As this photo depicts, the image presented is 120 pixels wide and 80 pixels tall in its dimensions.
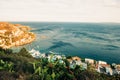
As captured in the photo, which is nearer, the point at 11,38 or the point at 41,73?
the point at 41,73

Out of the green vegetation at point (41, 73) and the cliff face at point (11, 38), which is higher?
the green vegetation at point (41, 73)

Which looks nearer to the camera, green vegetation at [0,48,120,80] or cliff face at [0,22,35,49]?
green vegetation at [0,48,120,80]

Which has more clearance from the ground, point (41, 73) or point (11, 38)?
point (41, 73)

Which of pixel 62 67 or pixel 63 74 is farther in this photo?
pixel 62 67

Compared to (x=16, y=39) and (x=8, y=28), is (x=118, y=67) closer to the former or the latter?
(x=16, y=39)

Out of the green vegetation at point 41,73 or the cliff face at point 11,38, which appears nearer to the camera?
the green vegetation at point 41,73

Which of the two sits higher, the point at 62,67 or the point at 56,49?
the point at 62,67

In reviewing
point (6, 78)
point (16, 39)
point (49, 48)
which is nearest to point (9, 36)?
point (16, 39)

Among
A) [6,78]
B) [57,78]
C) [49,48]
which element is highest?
[6,78]

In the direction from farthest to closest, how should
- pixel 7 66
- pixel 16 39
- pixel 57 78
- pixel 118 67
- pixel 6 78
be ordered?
pixel 16 39
pixel 118 67
pixel 7 66
pixel 57 78
pixel 6 78

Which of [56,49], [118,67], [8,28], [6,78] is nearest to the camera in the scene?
[6,78]

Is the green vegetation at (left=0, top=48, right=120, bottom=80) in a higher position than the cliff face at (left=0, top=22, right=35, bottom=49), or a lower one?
higher
